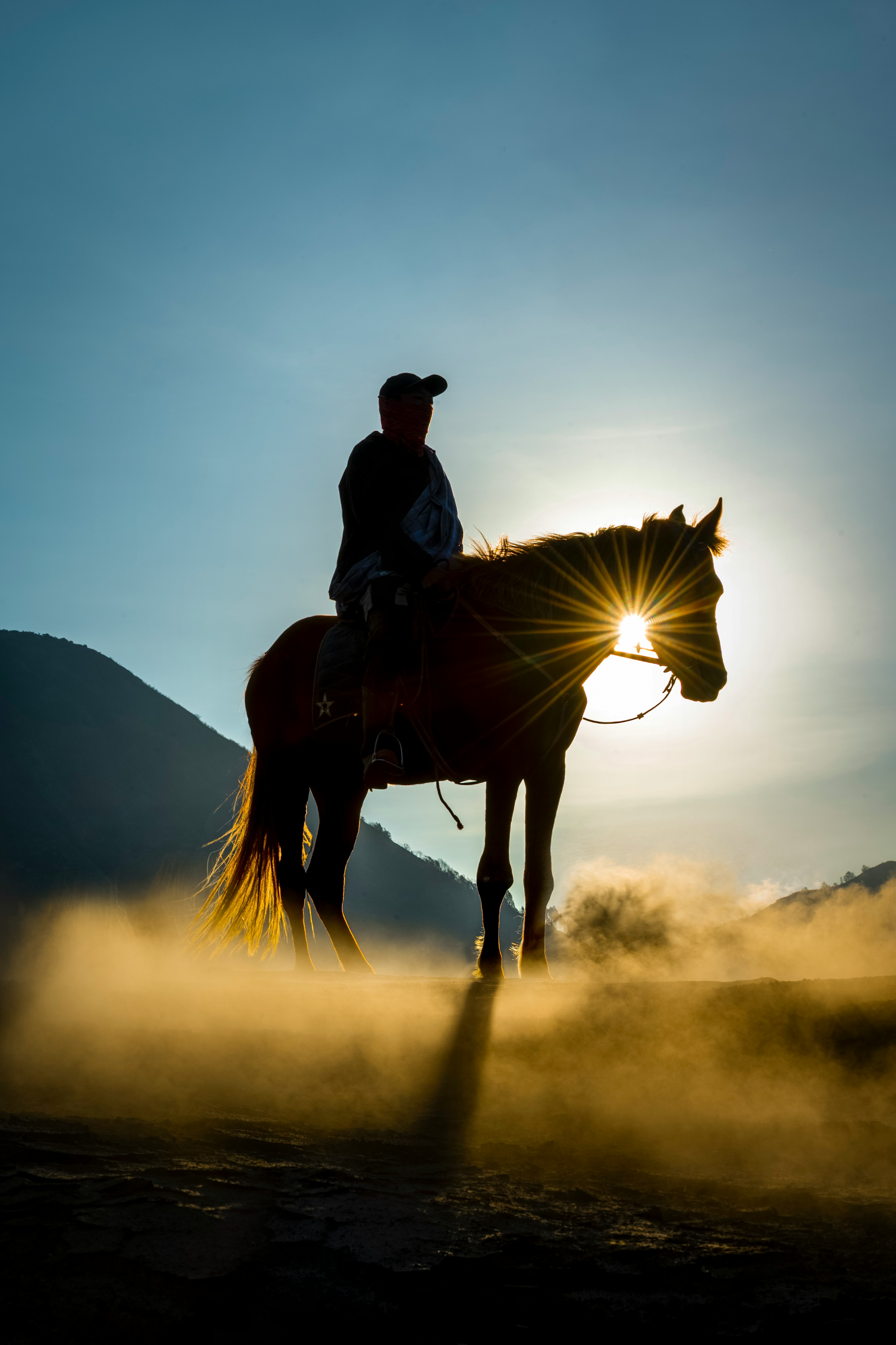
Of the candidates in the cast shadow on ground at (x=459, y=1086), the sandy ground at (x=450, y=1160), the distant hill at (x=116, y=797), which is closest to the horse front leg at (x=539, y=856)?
the sandy ground at (x=450, y=1160)

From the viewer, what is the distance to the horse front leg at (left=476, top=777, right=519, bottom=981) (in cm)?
557

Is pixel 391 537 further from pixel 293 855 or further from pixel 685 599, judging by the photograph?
pixel 293 855

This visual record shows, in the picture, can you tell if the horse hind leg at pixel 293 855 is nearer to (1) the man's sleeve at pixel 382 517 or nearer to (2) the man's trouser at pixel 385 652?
(2) the man's trouser at pixel 385 652

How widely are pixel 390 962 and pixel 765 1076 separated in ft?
314

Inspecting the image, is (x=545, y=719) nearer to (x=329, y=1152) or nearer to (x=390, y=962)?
(x=329, y=1152)

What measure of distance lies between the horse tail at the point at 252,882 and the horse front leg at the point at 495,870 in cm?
237

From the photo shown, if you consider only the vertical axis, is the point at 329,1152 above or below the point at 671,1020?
below

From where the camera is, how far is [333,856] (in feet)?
23.6

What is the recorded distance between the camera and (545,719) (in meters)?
5.91

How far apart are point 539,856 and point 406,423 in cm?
328

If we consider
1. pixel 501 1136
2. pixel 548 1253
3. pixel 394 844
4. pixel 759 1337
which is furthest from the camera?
pixel 394 844

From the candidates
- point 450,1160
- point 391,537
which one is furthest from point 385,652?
point 450,1160

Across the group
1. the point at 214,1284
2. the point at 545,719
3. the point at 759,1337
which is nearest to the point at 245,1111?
the point at 214,1284

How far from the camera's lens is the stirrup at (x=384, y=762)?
576 centimetres
